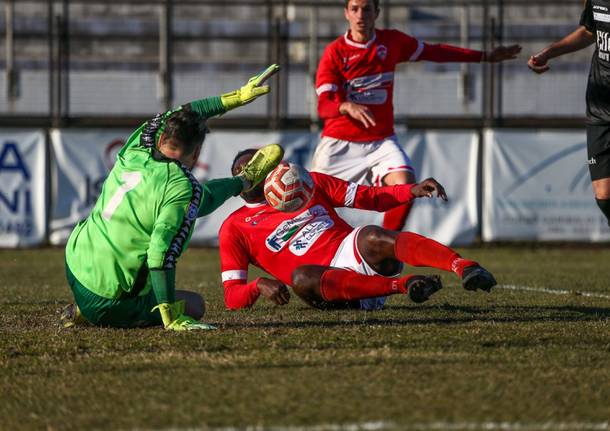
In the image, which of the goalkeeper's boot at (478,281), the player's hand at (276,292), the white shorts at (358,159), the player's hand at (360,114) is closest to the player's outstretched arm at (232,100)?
the player's hand at (276,292)

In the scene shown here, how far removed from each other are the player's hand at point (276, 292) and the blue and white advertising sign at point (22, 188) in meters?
8.93

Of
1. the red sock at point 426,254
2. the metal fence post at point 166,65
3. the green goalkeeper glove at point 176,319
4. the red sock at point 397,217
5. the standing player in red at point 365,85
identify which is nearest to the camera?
the green goalkeeper glove at point 176,319

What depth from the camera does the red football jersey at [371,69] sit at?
353 inches

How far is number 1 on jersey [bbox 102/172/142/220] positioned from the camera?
564 centimetres

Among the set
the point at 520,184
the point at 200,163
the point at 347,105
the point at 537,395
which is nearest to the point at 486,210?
the point at 520,184

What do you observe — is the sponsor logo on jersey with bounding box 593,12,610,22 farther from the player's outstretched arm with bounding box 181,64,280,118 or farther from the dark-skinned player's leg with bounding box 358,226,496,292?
the player's outstretched arm with bounding box 181,64,280,118

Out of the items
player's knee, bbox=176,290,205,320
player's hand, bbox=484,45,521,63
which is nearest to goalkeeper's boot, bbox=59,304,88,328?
player's knee, bbox=176,290,205,320

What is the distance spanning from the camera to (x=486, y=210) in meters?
15.1

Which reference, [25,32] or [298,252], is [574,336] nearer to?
[298,252]

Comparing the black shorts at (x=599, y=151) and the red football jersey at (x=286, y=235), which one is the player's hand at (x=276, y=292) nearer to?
the red football jersey at (x=286, y=235)

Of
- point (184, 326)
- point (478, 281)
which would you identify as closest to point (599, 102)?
point (478, 281)

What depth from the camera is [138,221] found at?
18.5 ft

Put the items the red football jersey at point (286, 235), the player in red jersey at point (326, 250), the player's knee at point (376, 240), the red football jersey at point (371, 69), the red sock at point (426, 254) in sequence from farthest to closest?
the red football jersey at point (371, 69), the red football jersey at point (286, 235), the player's knee at point (376, 240), the player in red jersey at point (326, 250), the red sock at point (426, 254)

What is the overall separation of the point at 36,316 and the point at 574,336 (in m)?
3.49
